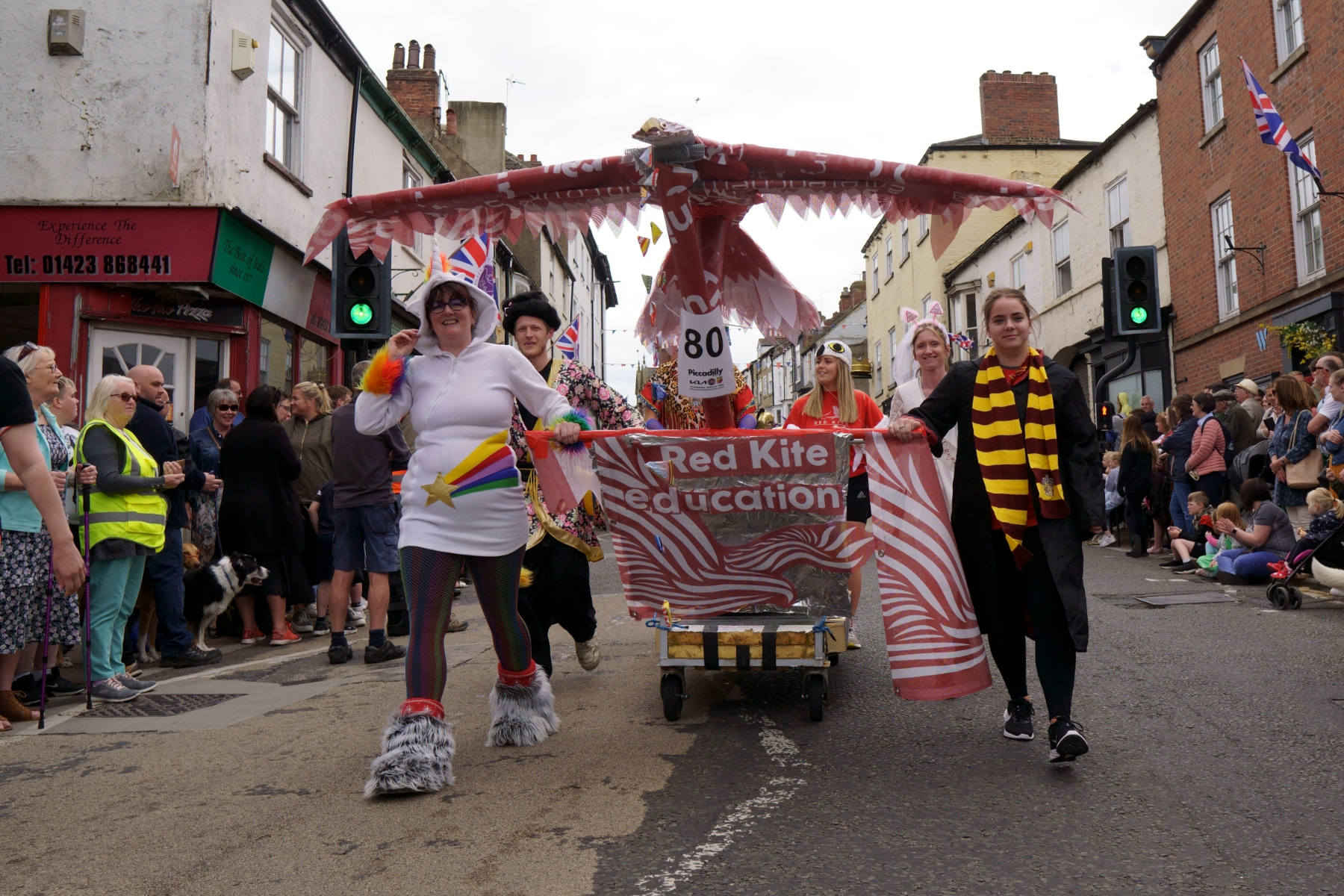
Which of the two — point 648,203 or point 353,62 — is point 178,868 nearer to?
point 648,203

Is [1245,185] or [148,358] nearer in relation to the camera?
[148,358]

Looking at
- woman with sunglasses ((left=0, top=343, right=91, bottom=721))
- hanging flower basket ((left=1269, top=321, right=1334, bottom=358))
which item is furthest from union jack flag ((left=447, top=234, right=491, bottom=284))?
hanging flower basket ((left=1269, top=321, right=1334, bottom=358))

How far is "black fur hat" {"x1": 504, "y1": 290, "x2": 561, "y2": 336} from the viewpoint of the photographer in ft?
16.4

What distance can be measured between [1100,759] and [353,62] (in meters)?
15.0

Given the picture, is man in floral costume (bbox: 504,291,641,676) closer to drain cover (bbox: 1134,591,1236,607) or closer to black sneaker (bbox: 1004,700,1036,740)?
black sneaker (bbox: 1004,700,1036,740)

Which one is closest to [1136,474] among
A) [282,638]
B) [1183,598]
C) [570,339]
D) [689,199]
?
[1183,598]

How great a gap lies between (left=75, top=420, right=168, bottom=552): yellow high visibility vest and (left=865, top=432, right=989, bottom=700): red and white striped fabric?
416cm

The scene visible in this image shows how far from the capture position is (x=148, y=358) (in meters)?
11.3

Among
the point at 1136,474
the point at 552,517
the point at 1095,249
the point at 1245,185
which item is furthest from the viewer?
the point at 1095,249

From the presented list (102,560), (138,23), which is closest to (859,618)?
(102,560)

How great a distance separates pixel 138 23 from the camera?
10.9 m

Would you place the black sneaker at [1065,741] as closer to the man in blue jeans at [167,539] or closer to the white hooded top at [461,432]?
the white hooded top at [461,432]

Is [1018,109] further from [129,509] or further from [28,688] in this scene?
[28,688]

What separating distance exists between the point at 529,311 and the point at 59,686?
11.7 feet
